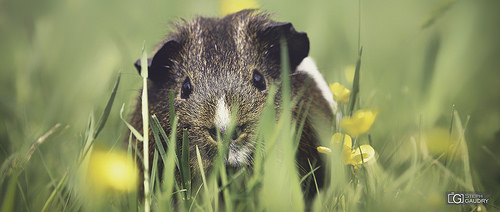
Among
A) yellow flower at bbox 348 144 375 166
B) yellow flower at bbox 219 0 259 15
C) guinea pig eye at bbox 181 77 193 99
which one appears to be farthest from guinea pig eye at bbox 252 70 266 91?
yellow flower at bbox 219 0 259 15

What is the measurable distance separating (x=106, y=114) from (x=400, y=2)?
3407 millimetres

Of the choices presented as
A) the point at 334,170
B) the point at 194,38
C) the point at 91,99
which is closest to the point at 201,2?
the point at 91,99

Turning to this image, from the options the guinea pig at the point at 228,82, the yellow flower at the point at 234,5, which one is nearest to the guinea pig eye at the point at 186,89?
the guinea pig at the point at 228,82

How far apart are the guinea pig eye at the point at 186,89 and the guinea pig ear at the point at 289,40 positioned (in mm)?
597

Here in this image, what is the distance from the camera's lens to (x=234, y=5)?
4227mm

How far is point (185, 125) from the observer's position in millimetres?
2998

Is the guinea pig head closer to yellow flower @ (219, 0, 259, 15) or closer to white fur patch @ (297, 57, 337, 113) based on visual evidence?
white fur patch @ (297, 57, 337, 113)

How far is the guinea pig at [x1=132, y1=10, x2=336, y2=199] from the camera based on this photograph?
285 centimetres

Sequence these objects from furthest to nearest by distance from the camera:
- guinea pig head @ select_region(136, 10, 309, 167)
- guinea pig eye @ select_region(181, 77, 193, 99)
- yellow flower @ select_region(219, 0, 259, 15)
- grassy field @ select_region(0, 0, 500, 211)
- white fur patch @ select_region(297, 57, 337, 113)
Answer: yellow flower @ select_region(219, 0, 259, 15), white fur patch @ select_region(297, 57, 337, 113), guinea pig eye @ select_region(181, 77, 193, 99), guinea pig head @ select_region(136, 10, 309, 167), grassy field @ select_region(0, 0, 500, 211)

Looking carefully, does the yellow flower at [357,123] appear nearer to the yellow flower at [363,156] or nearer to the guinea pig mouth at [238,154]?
the yellow flower at [363,156]

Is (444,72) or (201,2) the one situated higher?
(201,2)

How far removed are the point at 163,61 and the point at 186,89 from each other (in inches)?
12.4

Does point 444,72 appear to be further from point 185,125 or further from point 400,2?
point 185,125

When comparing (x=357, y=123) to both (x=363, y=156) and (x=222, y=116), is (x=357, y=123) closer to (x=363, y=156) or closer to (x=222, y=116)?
(x=363, y=156)
